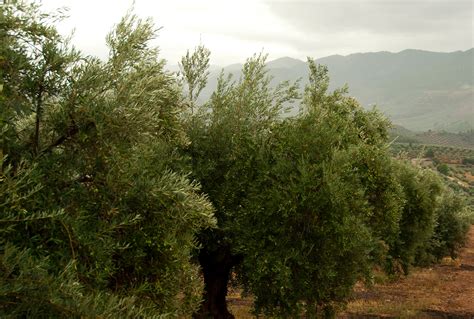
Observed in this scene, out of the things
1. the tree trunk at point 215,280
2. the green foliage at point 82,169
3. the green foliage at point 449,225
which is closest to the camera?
the green foliage at point 82,169

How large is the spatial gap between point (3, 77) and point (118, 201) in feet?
12.2

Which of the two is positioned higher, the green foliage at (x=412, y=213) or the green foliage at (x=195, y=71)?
the green foliage at (x=195, y=71)

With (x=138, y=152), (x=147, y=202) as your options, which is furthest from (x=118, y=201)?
(x=138, y=152)

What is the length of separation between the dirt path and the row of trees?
615 centimetres

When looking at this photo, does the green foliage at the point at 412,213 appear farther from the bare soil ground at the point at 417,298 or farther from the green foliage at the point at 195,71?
the green foliage at the point at 195,71

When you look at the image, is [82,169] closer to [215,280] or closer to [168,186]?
[168,186]

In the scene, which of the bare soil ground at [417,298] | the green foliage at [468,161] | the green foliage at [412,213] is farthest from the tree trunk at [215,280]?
the green foliage at [468,161]

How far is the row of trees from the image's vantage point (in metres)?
8.76

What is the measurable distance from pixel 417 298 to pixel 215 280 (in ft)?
72.3

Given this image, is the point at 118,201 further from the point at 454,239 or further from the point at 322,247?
the point at 454,239

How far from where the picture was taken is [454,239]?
48.8m

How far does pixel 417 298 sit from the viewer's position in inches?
1395

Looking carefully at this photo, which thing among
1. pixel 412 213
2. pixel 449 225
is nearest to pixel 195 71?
pixel 412 213

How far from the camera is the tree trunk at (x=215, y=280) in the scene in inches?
810
